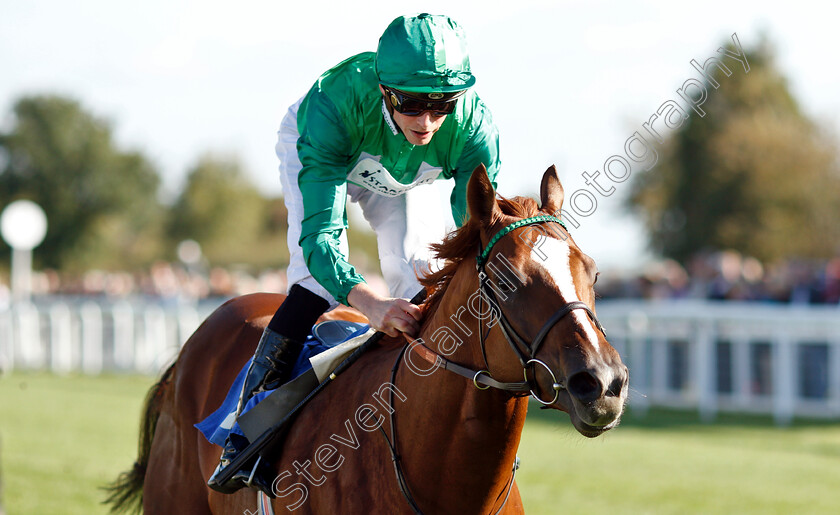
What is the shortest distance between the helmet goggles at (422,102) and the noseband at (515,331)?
60cm

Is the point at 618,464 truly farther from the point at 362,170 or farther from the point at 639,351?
the point at 362,170

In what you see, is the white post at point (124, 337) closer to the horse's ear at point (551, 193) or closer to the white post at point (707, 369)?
the white post at point (707, 369)

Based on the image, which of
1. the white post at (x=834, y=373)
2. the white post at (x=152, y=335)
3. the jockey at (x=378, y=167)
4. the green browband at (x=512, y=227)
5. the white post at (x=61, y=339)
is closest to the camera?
the green browband at (x=512, y=227)

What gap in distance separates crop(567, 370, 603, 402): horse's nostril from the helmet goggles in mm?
1119

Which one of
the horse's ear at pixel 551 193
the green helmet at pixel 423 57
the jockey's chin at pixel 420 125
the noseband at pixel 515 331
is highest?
the green helmet at pixel 423 57

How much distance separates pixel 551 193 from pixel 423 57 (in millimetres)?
589

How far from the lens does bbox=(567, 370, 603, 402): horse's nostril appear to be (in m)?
2.16

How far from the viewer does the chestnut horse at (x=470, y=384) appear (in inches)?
89.7

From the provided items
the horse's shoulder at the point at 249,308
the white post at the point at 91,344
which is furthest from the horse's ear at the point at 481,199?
the white post at the point at 91,344

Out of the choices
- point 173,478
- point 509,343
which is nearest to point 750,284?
point 173,478

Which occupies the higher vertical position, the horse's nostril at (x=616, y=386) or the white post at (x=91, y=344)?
the horse's nostril at (x=616, y=386)

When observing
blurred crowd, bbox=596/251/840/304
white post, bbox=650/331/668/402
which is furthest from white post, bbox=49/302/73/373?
white post, bbox=650/331/668/402

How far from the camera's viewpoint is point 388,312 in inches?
111

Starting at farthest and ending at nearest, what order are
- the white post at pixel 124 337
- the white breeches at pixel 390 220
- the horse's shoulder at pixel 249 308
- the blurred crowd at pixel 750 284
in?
the white post at pixel 124 337 < the blurred crowd at pixel 750 284 < the horse's shoulder at pixel 249 308 < the white breeches at pixel 390 220
